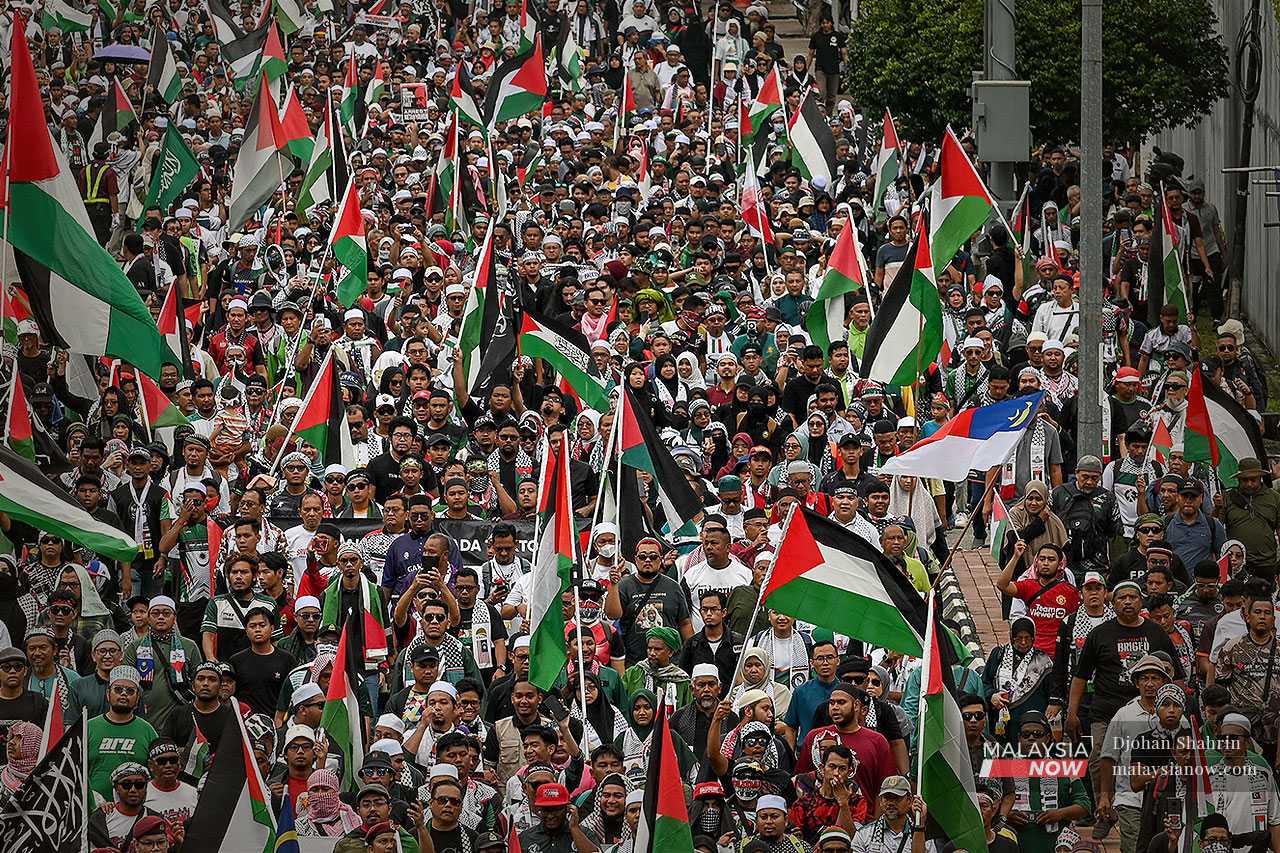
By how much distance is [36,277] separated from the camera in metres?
13.9

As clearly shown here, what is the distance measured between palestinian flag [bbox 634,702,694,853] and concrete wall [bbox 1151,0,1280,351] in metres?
13.8

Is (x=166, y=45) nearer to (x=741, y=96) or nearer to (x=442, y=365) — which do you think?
(x=741, y=96)

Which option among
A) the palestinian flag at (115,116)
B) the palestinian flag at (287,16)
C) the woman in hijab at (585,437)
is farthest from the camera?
the palestinian flag at (287,16)

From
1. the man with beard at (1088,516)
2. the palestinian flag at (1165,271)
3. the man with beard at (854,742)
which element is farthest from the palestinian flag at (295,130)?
the man with beard at (854,742)

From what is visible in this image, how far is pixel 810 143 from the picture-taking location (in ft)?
89.5

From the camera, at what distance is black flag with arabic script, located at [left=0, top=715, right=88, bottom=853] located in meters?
11.0

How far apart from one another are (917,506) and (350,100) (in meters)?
16.1

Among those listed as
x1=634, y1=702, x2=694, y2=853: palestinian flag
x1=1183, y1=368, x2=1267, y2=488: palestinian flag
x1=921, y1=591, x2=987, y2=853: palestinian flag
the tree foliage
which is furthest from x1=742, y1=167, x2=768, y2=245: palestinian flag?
x1=634, y1=702, x2=694, y2=853: palestinian flag

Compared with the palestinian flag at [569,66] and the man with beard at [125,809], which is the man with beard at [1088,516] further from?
the palestinian flag at [569,66]

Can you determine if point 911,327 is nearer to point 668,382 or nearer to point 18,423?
point 668,382

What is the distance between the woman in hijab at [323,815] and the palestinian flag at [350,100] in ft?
62.0

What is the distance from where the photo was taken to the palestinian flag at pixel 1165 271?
19750 mm

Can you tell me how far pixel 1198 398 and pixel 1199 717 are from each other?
4.24 meters

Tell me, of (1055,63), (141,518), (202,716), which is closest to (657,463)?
(141,518)
